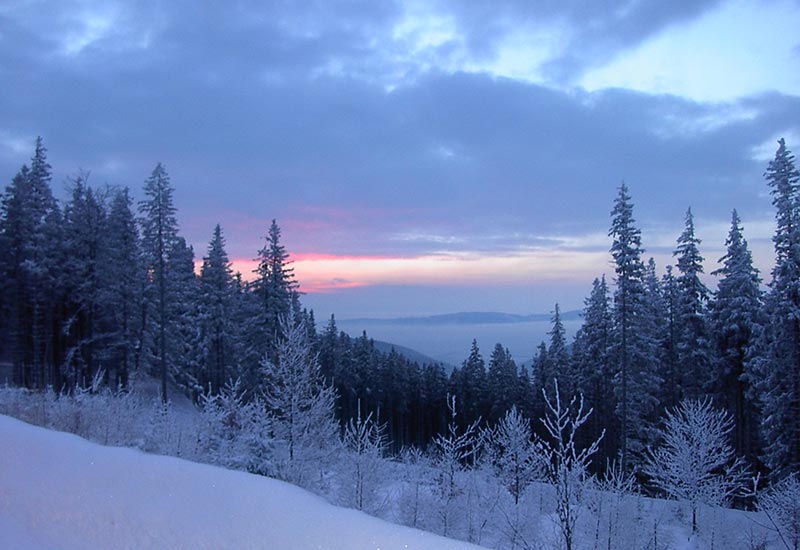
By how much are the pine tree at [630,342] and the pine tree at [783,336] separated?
20.8ft

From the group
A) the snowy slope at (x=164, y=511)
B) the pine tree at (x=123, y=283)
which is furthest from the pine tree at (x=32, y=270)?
the snowy slope at (x=164, y=511)

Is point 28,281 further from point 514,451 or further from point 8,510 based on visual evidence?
point 8,510

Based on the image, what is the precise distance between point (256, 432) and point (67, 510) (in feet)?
29.0

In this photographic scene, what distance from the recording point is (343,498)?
13.2 m

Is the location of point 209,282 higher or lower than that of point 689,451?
higher

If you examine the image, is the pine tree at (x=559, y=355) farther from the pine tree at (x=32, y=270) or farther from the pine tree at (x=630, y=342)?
the pine tree at (x=32, y=270)

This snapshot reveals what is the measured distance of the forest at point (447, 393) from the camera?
18625 millimetres

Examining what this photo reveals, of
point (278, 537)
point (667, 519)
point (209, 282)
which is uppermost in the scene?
point (209, 282)

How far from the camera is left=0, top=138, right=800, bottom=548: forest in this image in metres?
18.6

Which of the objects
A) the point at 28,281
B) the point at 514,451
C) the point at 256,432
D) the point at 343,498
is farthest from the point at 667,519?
the point at 28,281

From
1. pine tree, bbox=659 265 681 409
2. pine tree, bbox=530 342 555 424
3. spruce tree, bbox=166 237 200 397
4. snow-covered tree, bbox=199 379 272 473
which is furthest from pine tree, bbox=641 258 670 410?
spruce tree, bbox=166 237 200 397

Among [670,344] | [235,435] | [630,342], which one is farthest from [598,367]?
[235,435]

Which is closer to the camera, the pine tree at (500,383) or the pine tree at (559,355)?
the pine tree at (559,355)

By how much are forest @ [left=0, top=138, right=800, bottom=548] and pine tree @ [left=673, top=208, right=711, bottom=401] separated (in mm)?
93
